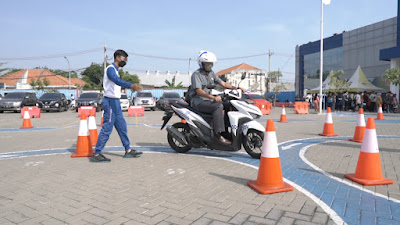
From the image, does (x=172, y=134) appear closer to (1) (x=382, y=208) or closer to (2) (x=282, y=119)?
(1) (x=382, y=208)

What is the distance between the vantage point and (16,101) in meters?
23.1

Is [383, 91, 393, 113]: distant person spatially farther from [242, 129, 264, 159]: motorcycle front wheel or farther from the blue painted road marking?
[242, 129, 264, 159]: motorcycle front wheel

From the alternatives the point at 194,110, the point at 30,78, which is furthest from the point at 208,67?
the point at 30,78

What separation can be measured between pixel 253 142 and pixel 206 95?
47.1 inches

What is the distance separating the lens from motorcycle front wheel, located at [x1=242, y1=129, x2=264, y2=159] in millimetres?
5527

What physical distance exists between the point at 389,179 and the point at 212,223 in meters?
2.78

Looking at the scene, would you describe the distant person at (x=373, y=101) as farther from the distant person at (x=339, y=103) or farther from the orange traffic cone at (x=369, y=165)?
the orange traffic cone at (x=369, y=165)

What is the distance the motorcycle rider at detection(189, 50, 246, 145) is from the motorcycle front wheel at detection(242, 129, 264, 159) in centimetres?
34

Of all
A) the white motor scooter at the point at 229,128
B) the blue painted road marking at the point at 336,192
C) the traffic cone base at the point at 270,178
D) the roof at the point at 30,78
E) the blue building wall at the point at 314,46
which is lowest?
the blue painted road marking at the point at 336,192

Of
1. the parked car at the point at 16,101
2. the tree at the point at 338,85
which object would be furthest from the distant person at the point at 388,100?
the parked car at the point at 16,101

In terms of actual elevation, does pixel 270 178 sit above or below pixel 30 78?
below

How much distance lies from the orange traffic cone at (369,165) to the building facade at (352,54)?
93.7 feet

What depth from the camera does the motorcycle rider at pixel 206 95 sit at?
5.67m

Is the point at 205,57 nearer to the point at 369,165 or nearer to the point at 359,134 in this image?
the point at 369,165
